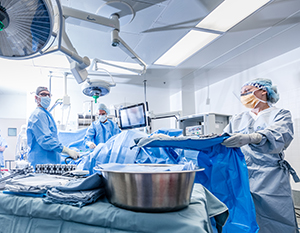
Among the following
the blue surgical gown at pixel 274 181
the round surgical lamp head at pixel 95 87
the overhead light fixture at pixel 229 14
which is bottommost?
the blue surgical gown at pixel 274 181

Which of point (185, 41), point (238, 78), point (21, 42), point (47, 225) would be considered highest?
point (185, 41)

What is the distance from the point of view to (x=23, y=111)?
6336 millimetres

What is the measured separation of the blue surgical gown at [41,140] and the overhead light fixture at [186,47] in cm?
195

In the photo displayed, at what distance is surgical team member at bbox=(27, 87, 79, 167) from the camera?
7.20ft

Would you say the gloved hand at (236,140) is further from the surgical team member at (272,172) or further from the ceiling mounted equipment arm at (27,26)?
the ceiling mounted equipment arm at (27,26)

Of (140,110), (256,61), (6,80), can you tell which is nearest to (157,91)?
(256,61)

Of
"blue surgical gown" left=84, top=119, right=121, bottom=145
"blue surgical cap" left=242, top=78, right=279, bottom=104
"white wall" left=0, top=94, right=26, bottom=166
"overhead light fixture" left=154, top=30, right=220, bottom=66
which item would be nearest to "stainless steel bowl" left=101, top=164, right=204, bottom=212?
"blue surgical cap" left=242, top=78, right=279, bottom=104

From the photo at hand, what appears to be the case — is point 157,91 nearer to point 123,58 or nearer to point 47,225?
point 123,58

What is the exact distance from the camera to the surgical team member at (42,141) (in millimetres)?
2195

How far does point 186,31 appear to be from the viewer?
8.58 ft

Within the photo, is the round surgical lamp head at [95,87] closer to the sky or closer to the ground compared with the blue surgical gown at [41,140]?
closer to the sky

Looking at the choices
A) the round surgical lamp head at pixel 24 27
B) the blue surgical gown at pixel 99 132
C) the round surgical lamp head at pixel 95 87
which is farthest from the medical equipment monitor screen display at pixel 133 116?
the round surgical lamp head at pixel 24 27

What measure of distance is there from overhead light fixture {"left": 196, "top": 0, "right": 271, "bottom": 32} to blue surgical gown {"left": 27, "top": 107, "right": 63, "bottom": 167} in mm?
1947

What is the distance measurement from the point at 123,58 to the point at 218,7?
1600mm
